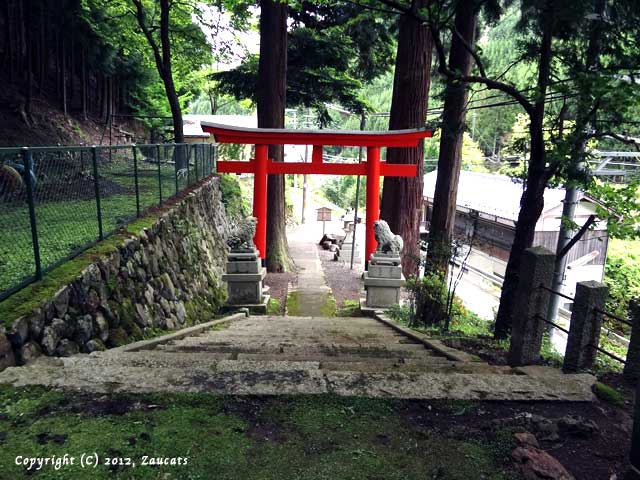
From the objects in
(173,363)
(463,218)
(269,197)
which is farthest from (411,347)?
(463,218)

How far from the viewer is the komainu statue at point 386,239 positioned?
8.42m

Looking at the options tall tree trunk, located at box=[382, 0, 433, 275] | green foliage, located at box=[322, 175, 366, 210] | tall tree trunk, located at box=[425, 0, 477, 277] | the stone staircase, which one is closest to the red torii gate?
tall tree trunk, located at box=[425, 0, 477, 277]

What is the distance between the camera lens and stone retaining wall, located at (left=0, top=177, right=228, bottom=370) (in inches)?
150

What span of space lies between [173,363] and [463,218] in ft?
65.0

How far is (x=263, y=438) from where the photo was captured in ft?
8.05

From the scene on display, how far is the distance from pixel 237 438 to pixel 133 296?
401 centimetres

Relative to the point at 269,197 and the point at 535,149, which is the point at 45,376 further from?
the point at 269,197

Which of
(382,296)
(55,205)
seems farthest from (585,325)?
(55,205)

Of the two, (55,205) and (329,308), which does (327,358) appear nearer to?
(55,205)

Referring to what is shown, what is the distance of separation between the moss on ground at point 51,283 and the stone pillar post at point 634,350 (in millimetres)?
4940

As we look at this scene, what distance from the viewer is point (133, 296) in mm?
5844

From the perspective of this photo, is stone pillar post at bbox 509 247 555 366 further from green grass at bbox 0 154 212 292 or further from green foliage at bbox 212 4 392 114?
green foliage at bbox 212 4 392 114

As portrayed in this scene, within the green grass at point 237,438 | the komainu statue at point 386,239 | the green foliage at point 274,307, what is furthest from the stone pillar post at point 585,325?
the green foliage at point 274,307

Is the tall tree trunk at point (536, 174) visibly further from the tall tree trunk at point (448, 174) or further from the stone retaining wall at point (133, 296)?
the stone retaining wall at point (133, 296)
